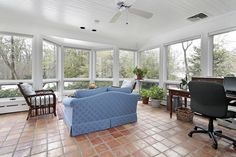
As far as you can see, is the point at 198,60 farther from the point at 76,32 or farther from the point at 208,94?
the point at 76,32

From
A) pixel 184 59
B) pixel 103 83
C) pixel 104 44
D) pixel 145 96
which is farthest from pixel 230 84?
pixel 103 83

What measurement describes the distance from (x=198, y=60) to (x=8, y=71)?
5.39 m

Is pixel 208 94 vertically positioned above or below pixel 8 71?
below

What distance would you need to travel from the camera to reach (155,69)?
16.9 feet

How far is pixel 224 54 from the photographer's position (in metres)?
3.18

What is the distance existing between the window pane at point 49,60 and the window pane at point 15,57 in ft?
1.38

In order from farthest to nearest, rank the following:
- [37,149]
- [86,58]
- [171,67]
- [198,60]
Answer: [86,58] < [171,67] < [198,60] < [37,149]

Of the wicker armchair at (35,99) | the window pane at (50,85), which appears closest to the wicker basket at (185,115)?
the wicker armchair at (35,99)

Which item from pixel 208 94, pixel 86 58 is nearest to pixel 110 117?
pixel 208 94

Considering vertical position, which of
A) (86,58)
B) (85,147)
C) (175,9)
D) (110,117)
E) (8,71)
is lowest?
(85,147)

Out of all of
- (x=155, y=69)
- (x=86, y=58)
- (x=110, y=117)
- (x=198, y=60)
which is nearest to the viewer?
(x=110, y=117)

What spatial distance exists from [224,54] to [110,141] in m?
3.32

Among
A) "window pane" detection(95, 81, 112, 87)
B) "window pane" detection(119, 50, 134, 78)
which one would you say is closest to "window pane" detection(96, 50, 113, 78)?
"window pane" detection(95, 81, 112, 87)

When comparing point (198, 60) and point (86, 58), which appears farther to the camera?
point (86, 58)
